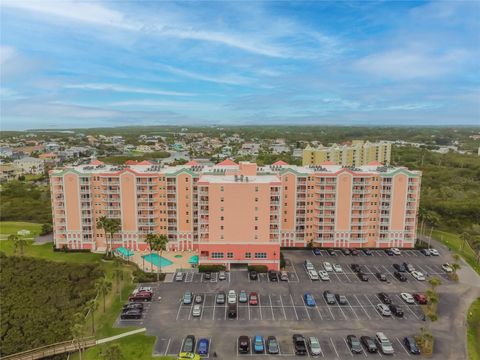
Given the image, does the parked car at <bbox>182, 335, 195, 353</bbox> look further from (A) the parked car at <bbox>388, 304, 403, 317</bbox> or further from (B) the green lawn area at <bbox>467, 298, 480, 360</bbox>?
(B) the green lawn area at <bbox>467, 298, 480, 360</bbox>

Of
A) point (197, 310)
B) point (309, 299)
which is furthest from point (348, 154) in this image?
point (197, 310)

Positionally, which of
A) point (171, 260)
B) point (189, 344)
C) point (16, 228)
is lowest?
point (189, 344)

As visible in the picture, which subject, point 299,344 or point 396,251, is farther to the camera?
point 396,251

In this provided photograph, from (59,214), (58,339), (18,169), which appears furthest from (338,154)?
(18,169)

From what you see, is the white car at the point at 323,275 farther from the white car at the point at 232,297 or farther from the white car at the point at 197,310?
the white car at the point at 197,310

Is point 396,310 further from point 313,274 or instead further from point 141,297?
point 141,297

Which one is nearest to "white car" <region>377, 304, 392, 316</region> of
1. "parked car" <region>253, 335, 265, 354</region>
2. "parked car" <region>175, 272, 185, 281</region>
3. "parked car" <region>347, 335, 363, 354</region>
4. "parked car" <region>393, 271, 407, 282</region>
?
"parked car" <region>347, 335, 363, 354</region>

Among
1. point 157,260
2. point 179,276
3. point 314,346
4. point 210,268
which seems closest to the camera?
point 314,346
